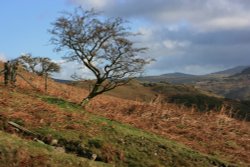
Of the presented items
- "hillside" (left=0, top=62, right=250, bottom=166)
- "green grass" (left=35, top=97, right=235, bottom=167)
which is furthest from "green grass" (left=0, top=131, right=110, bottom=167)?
"green grass" (left=35, top=97, right=235, bottom=167)

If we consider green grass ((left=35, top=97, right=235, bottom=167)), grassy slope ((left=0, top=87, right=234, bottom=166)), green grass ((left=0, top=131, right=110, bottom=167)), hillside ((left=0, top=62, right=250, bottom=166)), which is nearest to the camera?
green grass ((left=0, top=131, right=110, bottom=167))

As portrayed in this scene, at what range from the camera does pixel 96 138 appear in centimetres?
1609

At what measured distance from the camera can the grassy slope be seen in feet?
49.5

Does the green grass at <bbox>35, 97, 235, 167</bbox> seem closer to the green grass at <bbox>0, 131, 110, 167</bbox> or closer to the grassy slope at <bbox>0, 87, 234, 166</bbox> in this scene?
the grassy slope at <bbox>0, 87, 234, 166</bbox>

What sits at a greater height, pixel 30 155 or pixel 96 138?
pixel 96 138

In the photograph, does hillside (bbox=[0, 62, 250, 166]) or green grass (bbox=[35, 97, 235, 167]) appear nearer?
hillside (bbox=[0, 62, 250, 166])

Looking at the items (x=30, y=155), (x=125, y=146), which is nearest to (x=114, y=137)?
(x=125, y=146)

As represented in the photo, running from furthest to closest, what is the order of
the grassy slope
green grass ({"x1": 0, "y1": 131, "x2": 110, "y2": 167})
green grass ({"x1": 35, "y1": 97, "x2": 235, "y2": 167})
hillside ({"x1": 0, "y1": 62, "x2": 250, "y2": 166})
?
green grass ({"x1": 35, "y1": 97, "x2": 235, "y2": 167}), the grassy slope, hillside ({"x1": 0, "y1": 62, "x2": 250, "y2": 166}), green grass ({"x1": 0, "y1": 131, "x2": 110, "y2": 167})

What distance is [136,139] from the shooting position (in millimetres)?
16875

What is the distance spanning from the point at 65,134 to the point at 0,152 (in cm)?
342

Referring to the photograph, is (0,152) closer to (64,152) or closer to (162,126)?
(64,152)

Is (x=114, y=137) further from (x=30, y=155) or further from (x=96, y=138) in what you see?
(x=30, y=155)

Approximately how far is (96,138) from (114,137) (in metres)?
0.77

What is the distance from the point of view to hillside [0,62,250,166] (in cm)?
1438
